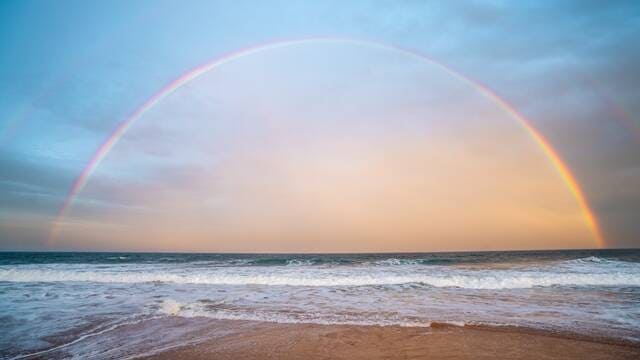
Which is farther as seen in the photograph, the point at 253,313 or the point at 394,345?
the point at 253,313

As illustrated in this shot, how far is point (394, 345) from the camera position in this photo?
6.18 meters

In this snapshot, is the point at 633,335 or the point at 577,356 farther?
the point at 633,335

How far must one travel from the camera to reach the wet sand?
5.67 metres

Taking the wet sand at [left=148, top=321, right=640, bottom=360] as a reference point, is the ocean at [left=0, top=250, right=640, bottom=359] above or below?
below

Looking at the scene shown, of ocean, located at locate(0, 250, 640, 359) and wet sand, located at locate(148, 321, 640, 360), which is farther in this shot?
ocean, located at locate(0, 250, 640, 359)

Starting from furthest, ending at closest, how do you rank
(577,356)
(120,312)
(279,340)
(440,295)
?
(440,295), (120,312), (279,340), (577,356)

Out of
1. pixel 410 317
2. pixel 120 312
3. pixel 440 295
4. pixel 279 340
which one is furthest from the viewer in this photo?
pixel 440 295

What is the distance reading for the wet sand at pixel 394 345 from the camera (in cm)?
567

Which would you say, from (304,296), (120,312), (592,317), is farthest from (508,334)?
(120,312)

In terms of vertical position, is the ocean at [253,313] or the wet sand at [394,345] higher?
the wet sand at [394,345]

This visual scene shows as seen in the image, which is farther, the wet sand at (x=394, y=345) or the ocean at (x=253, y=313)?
the ocean at (x=253, y=313)

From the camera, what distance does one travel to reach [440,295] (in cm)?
1302

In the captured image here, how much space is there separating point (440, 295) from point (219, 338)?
27.8 ft

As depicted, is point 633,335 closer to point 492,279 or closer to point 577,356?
point 577,356
